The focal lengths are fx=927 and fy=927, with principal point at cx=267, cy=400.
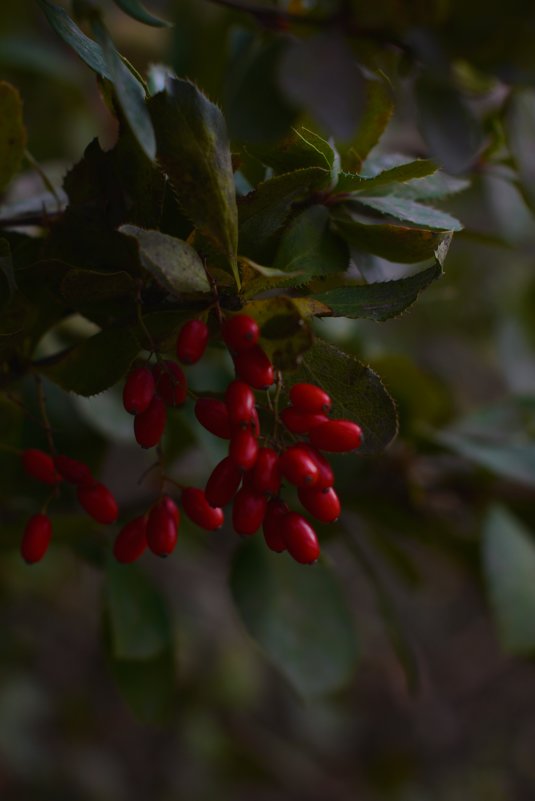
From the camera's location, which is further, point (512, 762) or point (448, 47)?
point (512, 762)

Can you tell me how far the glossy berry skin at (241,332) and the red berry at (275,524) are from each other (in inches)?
5.8

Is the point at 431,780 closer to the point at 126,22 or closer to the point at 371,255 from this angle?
the point at 126,22

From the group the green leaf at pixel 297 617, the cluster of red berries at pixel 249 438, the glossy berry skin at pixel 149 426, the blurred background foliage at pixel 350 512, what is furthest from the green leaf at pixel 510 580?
the glossy berry skin at pixel 149 426

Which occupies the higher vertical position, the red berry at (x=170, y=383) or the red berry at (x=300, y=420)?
the red berry at (x=300, y=420)

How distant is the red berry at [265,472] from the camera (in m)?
0.63

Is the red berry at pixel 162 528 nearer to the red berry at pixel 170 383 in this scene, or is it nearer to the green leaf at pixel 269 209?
the red berry at pixel 170 383

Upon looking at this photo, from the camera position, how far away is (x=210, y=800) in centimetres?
251

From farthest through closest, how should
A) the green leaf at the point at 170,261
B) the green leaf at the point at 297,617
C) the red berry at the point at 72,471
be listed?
the green leaf at the point at 297,617, the red berry at the point at 72,471, the green leaf at the point at 170,261

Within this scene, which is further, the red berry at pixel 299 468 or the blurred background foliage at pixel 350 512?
the blurred background foliage at pixel 350 512

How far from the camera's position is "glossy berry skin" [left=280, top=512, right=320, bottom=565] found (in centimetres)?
64

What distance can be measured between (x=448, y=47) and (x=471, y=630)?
2650 millimetres

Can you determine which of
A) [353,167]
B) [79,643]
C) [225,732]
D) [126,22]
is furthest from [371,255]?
[79,643]

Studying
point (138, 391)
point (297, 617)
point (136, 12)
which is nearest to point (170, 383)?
point (138, 391)

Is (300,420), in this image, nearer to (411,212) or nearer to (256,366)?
(256,366)
